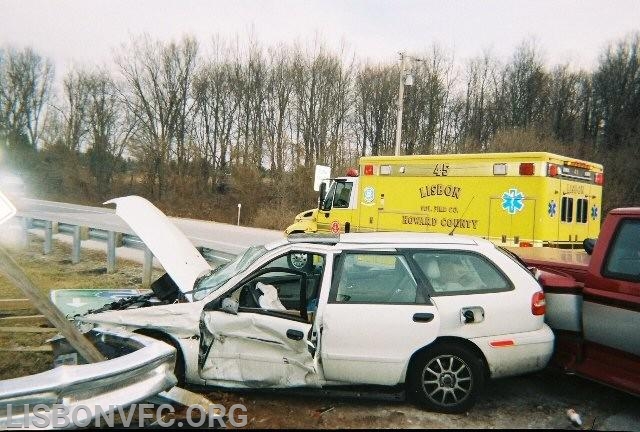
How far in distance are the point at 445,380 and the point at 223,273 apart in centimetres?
234

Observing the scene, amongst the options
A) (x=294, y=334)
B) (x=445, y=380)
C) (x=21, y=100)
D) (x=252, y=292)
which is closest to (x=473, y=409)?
(x=445, y=380)

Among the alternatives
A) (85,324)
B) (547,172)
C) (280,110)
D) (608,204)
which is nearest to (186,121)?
(280,110)

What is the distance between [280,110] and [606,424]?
3744cm

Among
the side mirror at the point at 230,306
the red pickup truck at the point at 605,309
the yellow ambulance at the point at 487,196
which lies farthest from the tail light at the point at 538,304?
the yellow ambulance at the point at 487,196

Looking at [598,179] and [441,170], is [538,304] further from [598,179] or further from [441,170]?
[598,179]

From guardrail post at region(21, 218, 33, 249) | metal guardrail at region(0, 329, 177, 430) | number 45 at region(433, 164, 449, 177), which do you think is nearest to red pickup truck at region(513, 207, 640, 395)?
metal guardrail at region(0, 329, 177, 430)

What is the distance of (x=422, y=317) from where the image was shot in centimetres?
421

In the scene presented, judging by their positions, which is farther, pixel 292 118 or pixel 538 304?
pixel 292 118

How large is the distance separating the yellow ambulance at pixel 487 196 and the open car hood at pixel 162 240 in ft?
20.3

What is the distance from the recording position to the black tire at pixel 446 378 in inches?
166

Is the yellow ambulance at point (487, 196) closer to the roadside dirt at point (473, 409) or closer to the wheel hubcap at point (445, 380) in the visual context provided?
the roadside dirt at point (473, 409)

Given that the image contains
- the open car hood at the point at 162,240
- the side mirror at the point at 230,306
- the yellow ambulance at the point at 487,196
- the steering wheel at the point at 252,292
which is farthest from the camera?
the yellow ambulance at the point at 487,196

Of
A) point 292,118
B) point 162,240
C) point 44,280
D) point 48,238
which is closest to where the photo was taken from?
point 162,240

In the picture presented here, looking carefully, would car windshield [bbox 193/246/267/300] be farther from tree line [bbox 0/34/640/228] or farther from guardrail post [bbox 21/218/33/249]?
tree line [bbox 0/34/640/228]
